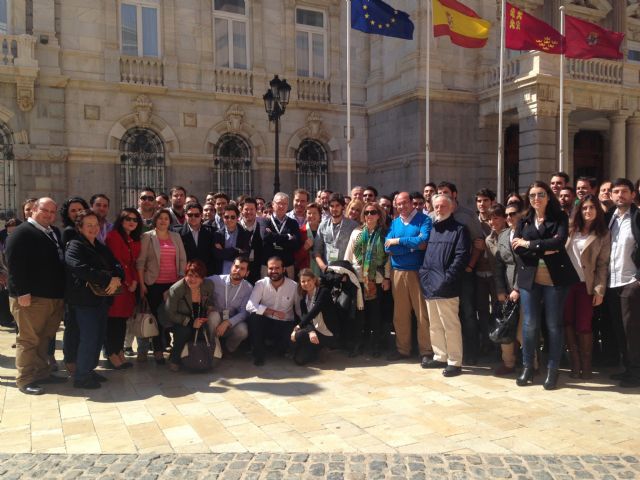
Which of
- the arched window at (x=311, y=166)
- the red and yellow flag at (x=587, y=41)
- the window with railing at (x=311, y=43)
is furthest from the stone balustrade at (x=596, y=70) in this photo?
the arched window at (x=311, y=166)

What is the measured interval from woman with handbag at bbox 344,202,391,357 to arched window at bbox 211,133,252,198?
36.5 ft

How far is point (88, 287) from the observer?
6.18 m

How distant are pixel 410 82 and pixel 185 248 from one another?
12471 millimetres

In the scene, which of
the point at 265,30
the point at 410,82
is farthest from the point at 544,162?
the point at 265,30

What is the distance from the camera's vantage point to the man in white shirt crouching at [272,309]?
721 cm

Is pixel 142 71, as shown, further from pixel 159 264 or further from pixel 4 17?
pixel 159 264

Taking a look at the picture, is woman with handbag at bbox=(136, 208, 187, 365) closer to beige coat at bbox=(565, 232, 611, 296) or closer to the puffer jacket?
the puffer jacket

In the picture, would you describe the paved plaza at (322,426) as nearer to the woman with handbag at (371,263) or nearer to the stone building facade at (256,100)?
the woman with handbag at (371,263)

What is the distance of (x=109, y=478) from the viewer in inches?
159

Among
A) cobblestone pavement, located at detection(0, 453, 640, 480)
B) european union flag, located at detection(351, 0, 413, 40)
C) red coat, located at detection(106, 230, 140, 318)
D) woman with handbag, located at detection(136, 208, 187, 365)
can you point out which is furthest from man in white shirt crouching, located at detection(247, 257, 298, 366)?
european union flag, located at detection(351, 0, 413, 40)

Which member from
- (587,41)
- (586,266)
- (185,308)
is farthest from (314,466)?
(587,41)

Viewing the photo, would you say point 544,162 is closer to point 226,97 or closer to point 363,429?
point 226,97

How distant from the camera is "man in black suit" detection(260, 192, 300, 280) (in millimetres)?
7852

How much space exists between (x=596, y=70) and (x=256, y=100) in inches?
416
